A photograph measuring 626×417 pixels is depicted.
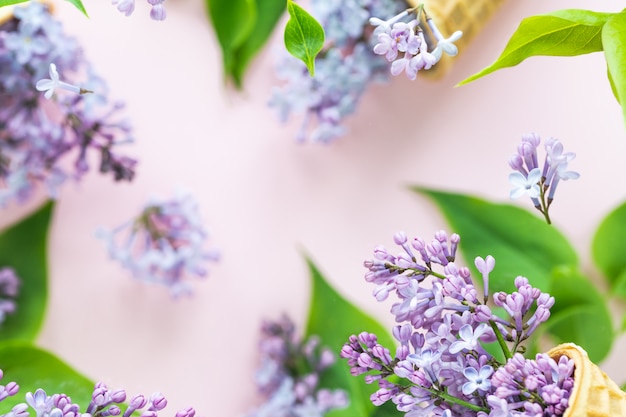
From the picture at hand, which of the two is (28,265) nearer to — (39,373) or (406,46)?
(39,373)

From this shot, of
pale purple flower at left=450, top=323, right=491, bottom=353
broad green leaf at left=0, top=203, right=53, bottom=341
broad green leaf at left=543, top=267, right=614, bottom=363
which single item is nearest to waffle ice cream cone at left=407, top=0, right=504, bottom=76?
broad green leaf at left=543, top=267, right=614, bottom=363

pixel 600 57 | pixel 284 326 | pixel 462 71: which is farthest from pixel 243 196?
pixel 600 57

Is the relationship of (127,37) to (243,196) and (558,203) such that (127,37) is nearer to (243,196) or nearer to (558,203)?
(243,196)

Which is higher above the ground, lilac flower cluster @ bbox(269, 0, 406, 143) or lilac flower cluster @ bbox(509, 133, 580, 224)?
lilac flower cluster @ bbox(509, 133, 580, 224)

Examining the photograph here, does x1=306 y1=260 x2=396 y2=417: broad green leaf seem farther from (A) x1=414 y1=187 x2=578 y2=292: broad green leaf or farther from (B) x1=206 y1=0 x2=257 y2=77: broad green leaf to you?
(B) x1=206 y1=0 x2=257 y2=77: broad green leaf

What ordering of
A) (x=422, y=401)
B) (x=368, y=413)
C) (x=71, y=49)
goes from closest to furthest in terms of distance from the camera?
(x=422, y=401)
(x=368, y=413)
(x=71, y=49)
